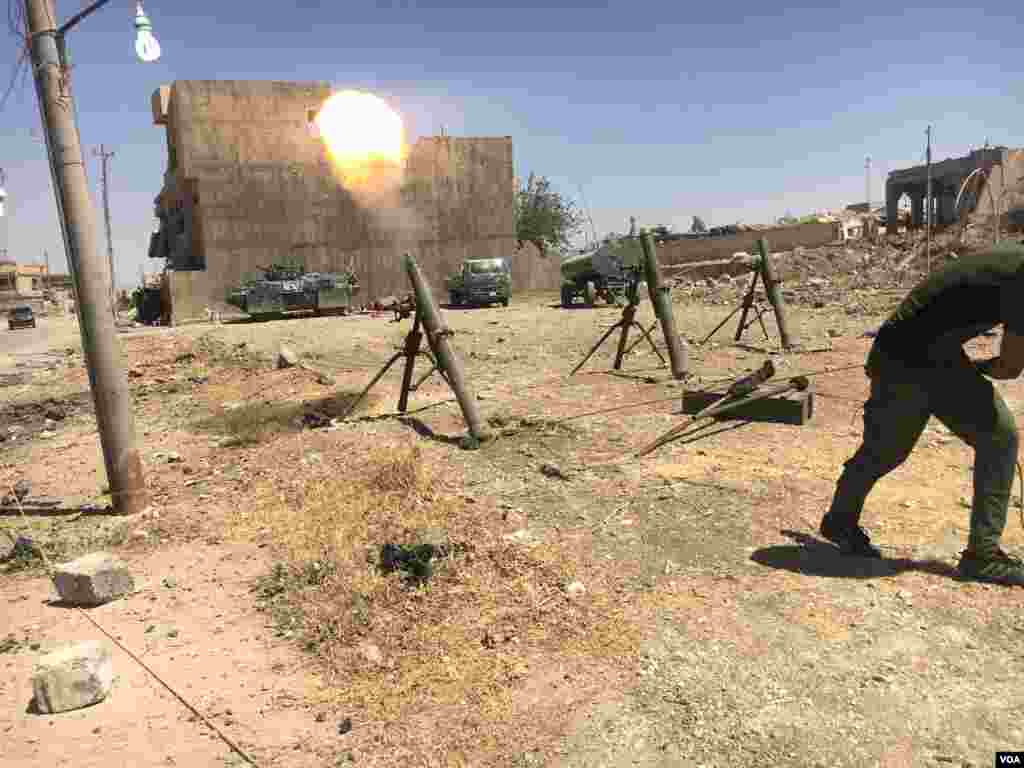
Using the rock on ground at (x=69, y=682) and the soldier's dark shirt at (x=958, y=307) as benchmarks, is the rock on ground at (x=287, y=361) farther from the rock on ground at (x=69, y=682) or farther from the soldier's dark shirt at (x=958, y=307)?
the soldier's dark shirt at (x=958, y=307)

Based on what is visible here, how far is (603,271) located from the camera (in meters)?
25.1

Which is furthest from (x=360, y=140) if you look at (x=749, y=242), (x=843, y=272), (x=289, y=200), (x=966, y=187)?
(x=966, y=187)

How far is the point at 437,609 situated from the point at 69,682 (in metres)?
1.61

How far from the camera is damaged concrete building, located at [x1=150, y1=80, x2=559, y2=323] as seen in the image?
32438 mm

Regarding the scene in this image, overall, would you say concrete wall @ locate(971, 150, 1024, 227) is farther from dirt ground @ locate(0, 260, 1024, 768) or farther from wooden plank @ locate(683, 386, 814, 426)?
wooden plank @ locate(683, 386, 814, 426)

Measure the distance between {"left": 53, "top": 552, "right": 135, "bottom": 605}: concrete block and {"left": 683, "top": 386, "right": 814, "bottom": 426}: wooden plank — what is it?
4832 millimetres

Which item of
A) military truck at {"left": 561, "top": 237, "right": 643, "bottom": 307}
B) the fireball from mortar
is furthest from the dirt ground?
the fireball from mortar

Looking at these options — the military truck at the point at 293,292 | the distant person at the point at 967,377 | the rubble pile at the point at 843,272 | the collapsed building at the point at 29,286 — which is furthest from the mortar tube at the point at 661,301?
the collapsed building at the point at 29,286

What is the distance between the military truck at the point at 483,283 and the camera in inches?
1127

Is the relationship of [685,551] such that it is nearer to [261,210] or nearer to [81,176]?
[81,176]

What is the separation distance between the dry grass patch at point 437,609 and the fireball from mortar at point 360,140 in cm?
3177

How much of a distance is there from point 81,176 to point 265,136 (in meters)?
29.7

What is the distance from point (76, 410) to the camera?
38.3ft

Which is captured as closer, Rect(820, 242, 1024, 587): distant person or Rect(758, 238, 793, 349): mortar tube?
Rect(820, 242, 1024, 587): distant person
